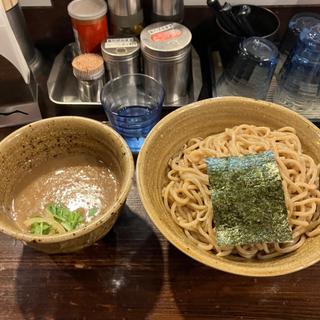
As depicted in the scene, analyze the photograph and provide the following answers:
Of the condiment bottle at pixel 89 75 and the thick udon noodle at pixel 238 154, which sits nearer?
the thick udon noodle at pixel 238 154

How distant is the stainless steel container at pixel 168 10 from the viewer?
125 centimetres

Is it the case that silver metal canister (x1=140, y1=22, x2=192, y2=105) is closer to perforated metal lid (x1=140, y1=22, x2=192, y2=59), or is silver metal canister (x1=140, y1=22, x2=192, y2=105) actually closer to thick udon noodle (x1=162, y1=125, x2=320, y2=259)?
perforated metal lid (x1=140, y1=22, x2=192, y2=59)

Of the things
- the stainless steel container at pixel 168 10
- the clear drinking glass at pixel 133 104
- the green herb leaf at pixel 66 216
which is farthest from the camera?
the stainless steel container at pixel 168 10

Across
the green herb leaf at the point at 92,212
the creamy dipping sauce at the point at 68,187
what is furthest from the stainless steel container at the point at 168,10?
the green herb leaf at the point at 92,212

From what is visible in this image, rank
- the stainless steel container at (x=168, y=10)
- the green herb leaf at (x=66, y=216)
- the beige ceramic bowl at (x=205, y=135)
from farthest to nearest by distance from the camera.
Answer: the stainless steel container at (x=168, y=10) < the green herb leaf at (x=66, y=216) < the beige ceramic bowl at (x=205, y=135)

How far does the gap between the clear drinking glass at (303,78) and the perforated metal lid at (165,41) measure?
33 cm

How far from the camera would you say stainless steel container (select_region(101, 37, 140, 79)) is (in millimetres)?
1206

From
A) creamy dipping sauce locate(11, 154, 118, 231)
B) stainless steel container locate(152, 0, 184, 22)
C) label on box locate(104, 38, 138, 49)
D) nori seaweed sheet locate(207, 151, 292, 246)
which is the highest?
stainless steel container locate(152, 0, 184, 22)

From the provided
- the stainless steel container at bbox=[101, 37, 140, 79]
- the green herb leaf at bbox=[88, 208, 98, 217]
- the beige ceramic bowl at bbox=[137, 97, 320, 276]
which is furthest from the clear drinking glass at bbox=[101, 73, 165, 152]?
the green herb leaf at bbox=[88, 208, 98, 217]

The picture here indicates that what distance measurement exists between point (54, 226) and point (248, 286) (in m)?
0.47

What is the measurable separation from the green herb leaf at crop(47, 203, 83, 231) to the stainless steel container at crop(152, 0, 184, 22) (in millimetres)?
758

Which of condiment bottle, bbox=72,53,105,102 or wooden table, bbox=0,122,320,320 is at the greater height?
condiment bottle, bbox=72,53,105,102

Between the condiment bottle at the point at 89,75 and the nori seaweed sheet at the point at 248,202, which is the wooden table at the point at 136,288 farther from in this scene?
the condiment bottle at the point at 89,75

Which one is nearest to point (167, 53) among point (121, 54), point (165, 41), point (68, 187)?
point (165, 41)
